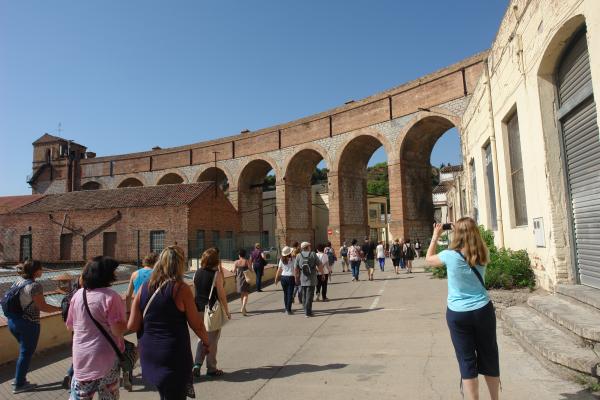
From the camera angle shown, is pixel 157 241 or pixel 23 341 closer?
pixel 23 341

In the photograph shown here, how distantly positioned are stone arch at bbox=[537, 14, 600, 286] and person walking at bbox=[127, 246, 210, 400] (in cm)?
552

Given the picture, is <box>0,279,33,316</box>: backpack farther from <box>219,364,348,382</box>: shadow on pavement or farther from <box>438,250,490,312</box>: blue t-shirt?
<box>438,250,490,312</box>: blue t-shirt

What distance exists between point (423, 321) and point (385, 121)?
23747 millimetres

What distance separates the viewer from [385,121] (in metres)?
29.5

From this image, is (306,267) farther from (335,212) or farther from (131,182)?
(131,182)

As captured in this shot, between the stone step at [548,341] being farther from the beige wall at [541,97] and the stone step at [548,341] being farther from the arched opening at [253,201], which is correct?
the arched opening at [253,201]

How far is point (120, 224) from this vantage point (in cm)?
2645

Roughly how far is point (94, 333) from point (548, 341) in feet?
14.3

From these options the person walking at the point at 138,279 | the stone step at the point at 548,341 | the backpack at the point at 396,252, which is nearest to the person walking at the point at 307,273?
the stone step at the point at 548,341

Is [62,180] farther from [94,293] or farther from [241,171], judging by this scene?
[94,293]

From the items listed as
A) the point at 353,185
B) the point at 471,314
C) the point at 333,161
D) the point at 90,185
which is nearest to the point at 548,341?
the point at 471,314

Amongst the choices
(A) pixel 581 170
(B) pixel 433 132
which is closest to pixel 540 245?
(A) pixel 581 170

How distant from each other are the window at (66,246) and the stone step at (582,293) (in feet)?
93.6

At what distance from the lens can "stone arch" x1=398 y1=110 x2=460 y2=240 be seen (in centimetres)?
2775
